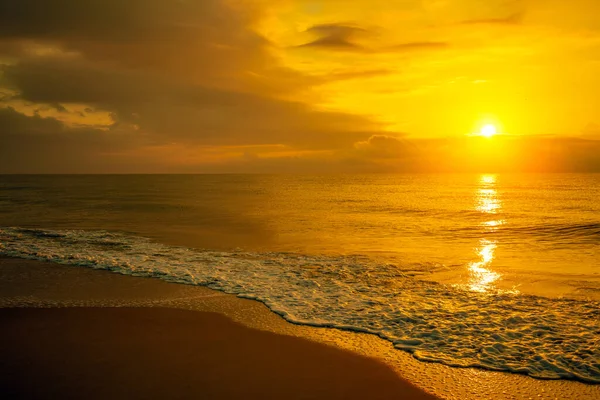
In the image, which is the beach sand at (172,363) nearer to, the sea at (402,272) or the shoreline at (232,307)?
the shoreline at (232,307)

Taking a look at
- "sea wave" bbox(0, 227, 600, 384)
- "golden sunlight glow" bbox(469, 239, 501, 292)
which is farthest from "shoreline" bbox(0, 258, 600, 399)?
"golden sunlight glow" bbox(469, 239, 501, 292)

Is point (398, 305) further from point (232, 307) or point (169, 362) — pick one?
point (169, 362)

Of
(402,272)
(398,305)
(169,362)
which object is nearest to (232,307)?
(169,362)

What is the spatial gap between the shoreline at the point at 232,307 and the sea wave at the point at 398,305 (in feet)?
1.21

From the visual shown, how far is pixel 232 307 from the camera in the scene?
40.3ft

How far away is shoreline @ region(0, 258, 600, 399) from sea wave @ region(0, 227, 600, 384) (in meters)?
0.37

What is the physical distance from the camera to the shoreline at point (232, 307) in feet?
25.0

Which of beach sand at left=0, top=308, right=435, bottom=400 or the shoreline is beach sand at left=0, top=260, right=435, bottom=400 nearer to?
beach sand at left=0, top=308, right=435, bottom=400

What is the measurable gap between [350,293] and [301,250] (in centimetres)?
876

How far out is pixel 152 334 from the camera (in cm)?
988

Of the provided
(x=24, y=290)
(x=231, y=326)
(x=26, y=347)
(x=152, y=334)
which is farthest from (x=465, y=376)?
(x=24, y=290)

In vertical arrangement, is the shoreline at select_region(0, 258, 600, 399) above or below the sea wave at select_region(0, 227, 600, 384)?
below

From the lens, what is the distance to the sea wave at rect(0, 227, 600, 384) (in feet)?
29.5

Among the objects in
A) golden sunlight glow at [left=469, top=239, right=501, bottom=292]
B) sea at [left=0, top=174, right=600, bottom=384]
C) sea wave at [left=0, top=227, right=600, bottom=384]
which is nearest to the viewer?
sea wave at [left=0, top=227, right=600, bottom=384]
